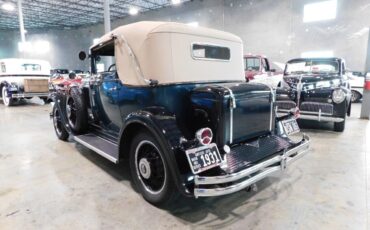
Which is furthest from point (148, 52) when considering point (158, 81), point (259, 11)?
point (259, 11)

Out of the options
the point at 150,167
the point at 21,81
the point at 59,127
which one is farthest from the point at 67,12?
the point at 150,167

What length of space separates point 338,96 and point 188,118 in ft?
12.3

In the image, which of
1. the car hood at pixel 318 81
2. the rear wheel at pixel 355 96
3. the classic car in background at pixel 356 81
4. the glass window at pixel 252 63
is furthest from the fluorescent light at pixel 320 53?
the car hood at pixel 318 81

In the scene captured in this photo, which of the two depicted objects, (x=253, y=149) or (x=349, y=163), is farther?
(x=349, y=163)

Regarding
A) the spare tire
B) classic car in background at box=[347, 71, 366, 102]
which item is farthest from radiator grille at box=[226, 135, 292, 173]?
classic car in background at box=[347, 71, 366, 102]

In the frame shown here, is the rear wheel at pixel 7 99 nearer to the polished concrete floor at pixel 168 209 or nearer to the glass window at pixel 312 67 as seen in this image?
the polished concrete floor at pixel 168 209

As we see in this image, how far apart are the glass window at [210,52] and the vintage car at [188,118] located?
0.01 meters

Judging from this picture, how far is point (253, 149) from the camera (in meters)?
2.44

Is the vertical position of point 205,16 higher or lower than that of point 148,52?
higher

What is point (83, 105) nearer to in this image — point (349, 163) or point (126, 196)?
point (126, 196)

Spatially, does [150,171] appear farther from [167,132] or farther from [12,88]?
[12,88]

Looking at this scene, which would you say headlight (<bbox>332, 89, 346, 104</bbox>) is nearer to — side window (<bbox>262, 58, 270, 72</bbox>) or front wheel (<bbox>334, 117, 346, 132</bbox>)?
front wheel (<bbox>334, 117, 346, 132</bbox>)

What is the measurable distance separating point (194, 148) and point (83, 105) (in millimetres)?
2543

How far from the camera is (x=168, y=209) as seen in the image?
2.26m
